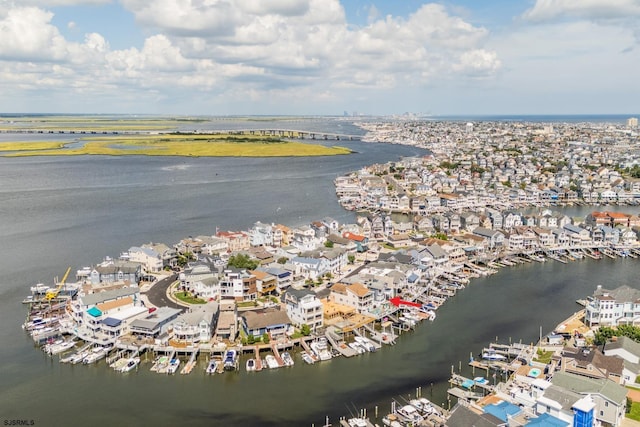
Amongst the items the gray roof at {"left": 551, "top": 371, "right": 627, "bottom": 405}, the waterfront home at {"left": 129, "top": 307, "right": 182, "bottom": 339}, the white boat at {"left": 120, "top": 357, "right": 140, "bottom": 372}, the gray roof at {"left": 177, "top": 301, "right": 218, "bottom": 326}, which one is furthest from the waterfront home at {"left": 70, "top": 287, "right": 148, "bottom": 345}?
the gray roof at {"left": 551, "top": 371, "right": 627, "bottom": 405}

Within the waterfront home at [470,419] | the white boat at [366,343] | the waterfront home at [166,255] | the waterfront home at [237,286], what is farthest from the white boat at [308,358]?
the waterfront home at [166,255]

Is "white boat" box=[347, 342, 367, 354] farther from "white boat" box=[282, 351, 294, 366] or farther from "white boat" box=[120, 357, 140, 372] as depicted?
"white boat" box=[120, 357, 140, 372]

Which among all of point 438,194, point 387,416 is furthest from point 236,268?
point 438,194

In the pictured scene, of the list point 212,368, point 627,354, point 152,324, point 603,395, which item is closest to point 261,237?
point 152,324

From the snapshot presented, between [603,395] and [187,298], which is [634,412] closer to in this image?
[603,395]

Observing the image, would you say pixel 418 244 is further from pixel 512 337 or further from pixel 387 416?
pixel 387 416
